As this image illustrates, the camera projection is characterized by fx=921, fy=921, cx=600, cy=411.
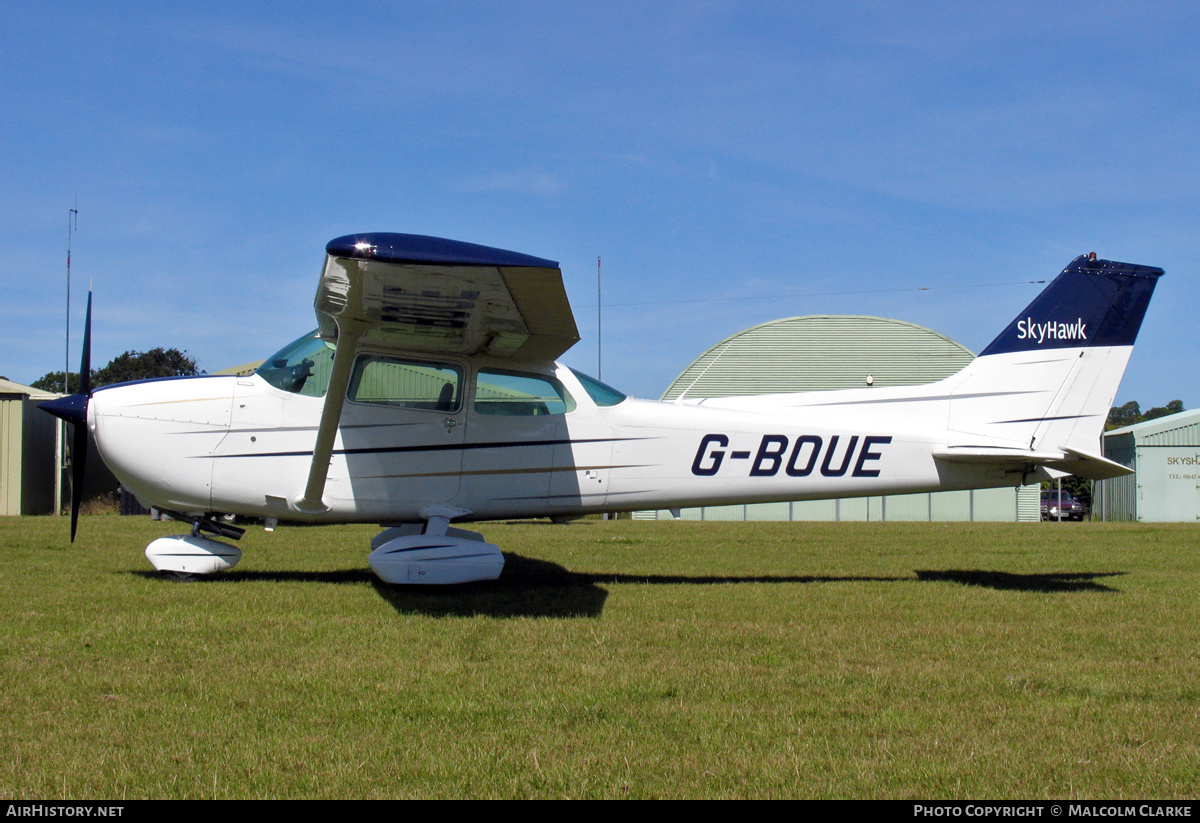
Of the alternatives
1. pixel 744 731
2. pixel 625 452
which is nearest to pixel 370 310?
pixel 625 452

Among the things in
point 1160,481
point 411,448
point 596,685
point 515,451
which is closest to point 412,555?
point 411,448

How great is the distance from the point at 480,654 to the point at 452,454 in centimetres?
266

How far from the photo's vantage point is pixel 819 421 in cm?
822

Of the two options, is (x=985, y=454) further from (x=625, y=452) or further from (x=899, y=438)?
(x=625, y=452)

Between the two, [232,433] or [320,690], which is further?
[232,433]

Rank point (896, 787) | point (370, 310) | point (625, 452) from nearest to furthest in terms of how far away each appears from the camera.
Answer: point (896, 787)
point (370, 310)
point (625, 452)

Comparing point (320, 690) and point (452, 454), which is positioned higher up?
point (452, 454)

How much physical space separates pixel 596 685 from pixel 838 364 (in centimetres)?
2471

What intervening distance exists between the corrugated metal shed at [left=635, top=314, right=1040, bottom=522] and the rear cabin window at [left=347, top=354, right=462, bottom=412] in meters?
20.0

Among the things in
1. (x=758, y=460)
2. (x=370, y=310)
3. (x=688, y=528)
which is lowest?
(x=688, y=528)

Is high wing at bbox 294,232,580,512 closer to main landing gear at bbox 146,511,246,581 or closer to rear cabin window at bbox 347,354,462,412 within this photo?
rear cabin window at bbox 347,354,462,412

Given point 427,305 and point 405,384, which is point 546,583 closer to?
point 405,384

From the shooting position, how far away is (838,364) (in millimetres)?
27969

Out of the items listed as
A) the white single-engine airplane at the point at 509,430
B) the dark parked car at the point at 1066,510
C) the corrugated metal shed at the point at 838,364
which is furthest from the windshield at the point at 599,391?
the dark parked car at the point at 1066,510
